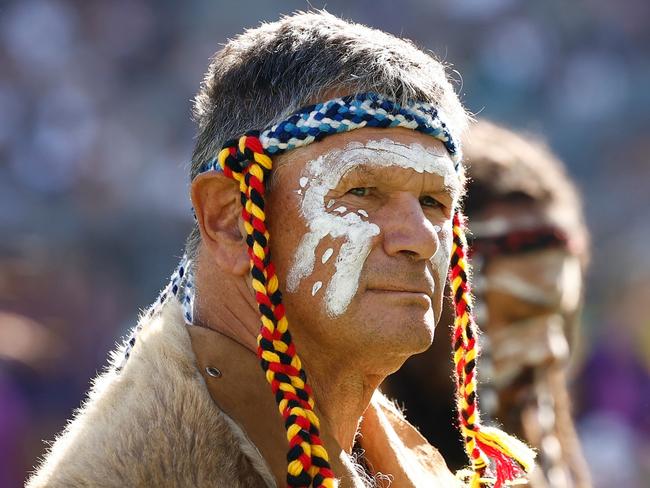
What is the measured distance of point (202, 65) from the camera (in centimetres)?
1056

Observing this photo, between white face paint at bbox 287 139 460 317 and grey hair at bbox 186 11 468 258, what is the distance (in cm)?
17

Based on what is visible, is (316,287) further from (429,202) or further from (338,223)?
(429,202)

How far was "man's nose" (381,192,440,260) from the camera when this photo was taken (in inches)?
100.0

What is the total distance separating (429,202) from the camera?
273cm

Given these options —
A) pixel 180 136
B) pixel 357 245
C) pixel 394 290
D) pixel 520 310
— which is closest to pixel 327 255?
pixel 357 245

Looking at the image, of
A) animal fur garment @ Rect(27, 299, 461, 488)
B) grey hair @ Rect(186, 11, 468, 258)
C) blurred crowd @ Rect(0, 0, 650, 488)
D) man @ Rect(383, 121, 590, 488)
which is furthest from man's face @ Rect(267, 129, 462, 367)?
blurred crowd @ Rect(0, 0, 650, 488)

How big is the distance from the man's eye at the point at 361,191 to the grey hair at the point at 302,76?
26 cm

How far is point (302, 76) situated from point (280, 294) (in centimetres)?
59

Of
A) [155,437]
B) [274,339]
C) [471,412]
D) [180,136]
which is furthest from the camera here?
[180,136]

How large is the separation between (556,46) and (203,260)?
892 cm

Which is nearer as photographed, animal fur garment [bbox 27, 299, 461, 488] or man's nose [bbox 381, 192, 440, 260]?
animal fur garment [bbox 27, 299, 461, 488]

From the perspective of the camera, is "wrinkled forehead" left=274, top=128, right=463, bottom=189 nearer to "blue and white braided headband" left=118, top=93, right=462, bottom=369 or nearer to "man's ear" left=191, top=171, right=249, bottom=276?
"blue and white braided headband" left=118, top=93, right=462, bottom=369

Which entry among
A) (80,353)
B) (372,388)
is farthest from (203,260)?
(80,353)

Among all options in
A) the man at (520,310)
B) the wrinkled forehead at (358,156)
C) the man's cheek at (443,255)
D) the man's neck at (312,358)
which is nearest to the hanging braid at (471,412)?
the man's cheek at (443,255)
